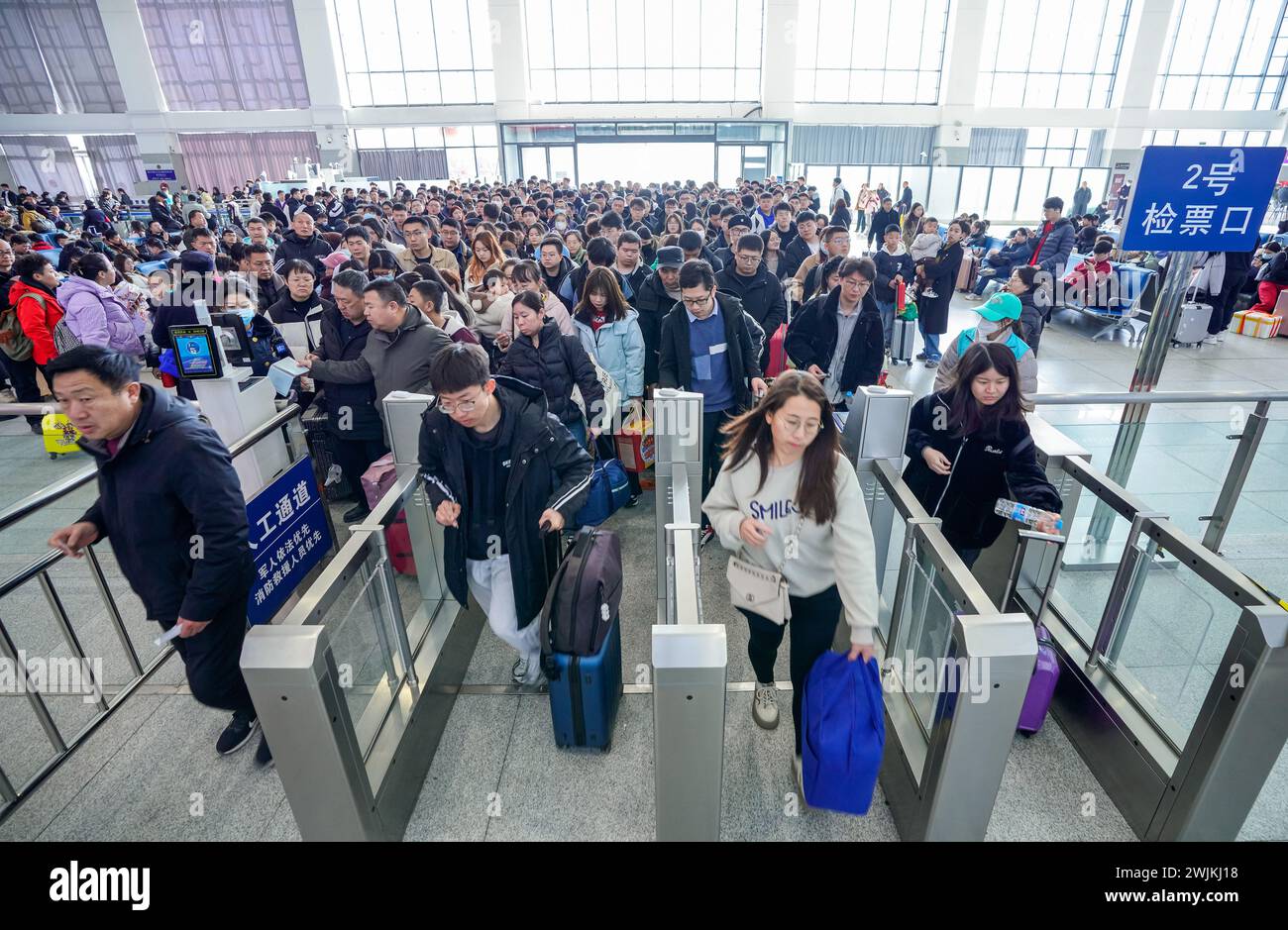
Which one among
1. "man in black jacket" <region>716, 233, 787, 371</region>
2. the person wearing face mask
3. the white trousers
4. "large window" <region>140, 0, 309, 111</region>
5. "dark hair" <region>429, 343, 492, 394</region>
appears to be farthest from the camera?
"large window" <region>140, 0, 309, 111</region>

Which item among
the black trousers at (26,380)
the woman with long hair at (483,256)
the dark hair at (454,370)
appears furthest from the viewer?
the black trousers at (26,380)

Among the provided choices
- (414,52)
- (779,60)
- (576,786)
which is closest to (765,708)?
(576,786)

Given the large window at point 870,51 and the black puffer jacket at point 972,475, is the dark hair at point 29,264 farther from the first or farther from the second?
the large window at point 870,51

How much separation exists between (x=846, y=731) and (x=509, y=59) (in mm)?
28207

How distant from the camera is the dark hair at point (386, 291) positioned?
12.4 ft

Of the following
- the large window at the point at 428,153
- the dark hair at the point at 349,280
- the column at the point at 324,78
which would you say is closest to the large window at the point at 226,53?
the column at the point at 324,78

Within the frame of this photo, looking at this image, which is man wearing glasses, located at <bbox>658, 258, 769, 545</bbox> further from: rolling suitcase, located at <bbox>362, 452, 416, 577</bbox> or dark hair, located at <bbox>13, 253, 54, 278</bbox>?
dark hair, located at <bbox>13, 253, 54, 278</bbox>

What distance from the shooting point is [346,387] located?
419 cm

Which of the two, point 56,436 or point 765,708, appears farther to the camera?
point 56,436

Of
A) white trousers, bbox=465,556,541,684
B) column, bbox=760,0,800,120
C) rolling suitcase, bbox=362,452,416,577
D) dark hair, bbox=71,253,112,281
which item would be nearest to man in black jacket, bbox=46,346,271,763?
white trousers, bbox=465,556,541,684

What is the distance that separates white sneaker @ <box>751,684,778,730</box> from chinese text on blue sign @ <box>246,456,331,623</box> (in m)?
2.22

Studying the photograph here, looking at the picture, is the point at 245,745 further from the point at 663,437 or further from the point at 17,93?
the point at 17,93

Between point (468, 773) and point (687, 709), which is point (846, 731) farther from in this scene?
point (468, 773)

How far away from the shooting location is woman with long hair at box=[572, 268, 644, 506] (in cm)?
450
